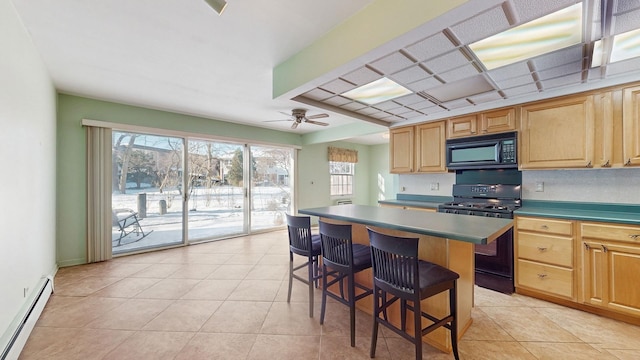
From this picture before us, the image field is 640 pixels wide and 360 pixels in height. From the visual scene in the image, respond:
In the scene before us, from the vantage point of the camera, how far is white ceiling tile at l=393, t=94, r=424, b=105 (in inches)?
116

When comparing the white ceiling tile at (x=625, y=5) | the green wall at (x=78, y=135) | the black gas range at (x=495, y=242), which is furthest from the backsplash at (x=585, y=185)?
the green wall at (x=78, y=135)

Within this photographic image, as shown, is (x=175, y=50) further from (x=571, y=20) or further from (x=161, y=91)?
(x=571, y=20)

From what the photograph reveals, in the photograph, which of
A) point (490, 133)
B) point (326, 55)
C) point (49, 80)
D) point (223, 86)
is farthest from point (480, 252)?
point (49, 80)

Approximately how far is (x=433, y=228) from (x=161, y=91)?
12.5 ft

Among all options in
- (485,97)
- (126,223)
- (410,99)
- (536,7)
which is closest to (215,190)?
(126,223)

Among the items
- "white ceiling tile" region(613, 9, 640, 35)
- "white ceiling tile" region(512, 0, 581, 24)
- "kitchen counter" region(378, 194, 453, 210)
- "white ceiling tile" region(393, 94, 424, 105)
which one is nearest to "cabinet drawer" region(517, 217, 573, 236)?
"kitchen counter" region(378, 194, 453, 210)

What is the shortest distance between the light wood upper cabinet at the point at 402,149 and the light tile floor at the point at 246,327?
6.80 feet

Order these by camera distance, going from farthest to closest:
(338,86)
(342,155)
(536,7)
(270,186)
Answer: (342,155)
(270,186)
(338,86)
(536,7)

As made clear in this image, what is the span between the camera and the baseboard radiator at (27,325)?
1.66 metres

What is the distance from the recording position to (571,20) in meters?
1.61

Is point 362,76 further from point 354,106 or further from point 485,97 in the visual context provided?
point 485,97

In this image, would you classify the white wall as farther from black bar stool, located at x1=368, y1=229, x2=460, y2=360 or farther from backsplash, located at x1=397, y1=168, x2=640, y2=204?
backsplash, located at x1=397, y1=168, x2=640, y2=204

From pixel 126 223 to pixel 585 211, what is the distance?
20.6ft

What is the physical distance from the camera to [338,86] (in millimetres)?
2615
